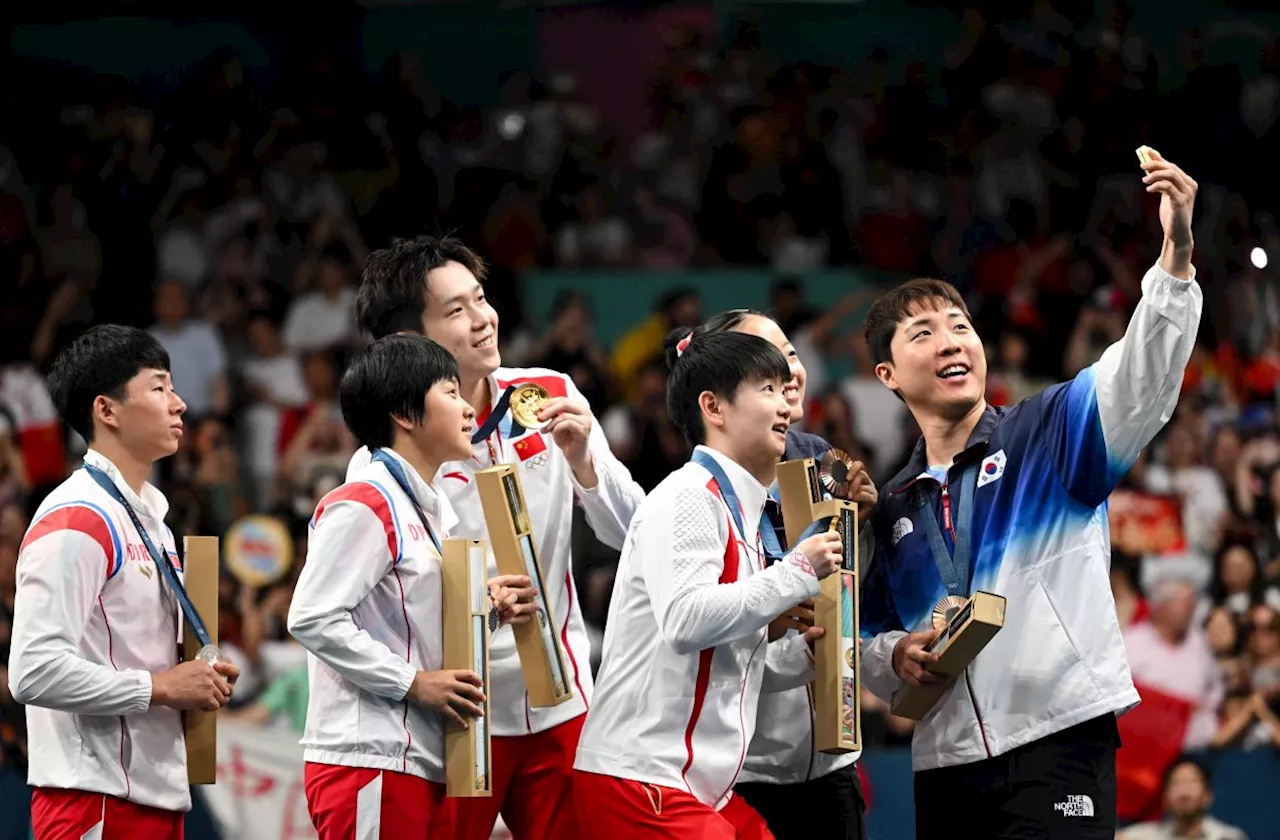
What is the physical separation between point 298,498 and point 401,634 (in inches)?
226

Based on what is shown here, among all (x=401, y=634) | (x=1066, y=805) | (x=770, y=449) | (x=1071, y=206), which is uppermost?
(x=1071, y=206)

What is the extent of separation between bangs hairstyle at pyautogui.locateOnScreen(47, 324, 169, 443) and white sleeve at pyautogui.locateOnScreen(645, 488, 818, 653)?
1.48 meters

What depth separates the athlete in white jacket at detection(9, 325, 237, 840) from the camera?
3871 mm

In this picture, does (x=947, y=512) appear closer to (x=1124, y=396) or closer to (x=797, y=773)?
(x=1124, y=396)

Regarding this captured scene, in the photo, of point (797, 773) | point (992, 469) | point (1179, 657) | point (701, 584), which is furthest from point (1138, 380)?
point (1179, 657)

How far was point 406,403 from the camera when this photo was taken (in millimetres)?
3932

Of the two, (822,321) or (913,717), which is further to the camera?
(822,321)

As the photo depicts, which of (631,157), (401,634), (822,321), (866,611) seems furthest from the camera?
(631,157)

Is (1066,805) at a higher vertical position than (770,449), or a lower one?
lower

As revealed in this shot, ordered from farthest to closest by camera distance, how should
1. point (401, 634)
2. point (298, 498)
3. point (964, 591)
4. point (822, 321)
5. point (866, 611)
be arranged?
1. point (822, 321)
2. point (298, 498)
3. point (866, 611)
4. point (964, 591)
5. point (401, 634)

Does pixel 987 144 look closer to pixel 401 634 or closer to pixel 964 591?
pixel 964 591

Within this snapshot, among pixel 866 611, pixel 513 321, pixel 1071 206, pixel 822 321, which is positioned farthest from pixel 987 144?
pixel 866 611

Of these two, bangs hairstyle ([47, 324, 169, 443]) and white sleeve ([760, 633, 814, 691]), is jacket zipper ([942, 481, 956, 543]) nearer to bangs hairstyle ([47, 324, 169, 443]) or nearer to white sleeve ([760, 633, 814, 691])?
white sleeve ([760, 633, 814, 691])

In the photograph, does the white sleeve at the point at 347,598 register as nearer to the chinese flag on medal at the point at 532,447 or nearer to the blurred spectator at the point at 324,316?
the chinese flag on medal at the point at 532,447
